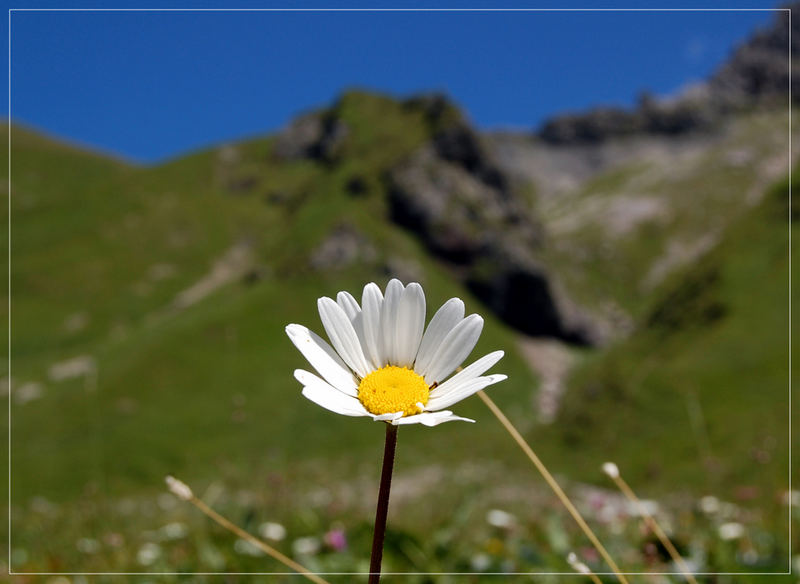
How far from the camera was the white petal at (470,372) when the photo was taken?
3.80ft

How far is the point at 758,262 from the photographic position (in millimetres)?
22953

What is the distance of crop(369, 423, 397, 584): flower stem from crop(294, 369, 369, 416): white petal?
71 millimetres

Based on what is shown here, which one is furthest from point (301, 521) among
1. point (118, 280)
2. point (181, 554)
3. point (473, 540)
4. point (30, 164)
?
point (30, 164)

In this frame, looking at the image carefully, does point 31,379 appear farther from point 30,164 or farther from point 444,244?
point 30,164

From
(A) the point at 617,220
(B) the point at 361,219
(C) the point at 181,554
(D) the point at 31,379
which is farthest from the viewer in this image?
(A) the point at 617,220

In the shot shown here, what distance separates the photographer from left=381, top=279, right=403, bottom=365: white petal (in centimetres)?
134

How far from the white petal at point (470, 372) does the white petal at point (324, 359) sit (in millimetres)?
169

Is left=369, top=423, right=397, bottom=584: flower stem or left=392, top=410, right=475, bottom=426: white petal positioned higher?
left=392, top=410, right=475, bottom=426: white petal

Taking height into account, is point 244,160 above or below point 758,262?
above

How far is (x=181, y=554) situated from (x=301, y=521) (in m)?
0.76

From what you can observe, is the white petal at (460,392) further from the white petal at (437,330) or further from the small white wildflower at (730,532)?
the small white wildflower at (730,532)

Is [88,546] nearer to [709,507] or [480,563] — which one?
[480,563]

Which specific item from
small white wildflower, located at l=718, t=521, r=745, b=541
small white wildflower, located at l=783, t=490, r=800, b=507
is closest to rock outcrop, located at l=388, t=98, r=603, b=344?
small white wildflower, located at l=783, t=490, r=800, b=507

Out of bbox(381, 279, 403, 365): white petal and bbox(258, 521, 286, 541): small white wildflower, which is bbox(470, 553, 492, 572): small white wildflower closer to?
bbox(258, 521, 286, 541): small white wildflower
